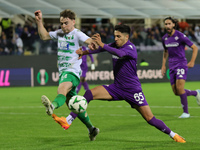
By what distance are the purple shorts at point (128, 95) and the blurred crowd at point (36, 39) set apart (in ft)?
59.9

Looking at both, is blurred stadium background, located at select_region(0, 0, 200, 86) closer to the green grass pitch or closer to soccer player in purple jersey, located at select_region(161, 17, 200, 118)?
the green grass pitch

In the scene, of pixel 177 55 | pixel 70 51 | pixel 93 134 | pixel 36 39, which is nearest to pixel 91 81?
pixel 36 39

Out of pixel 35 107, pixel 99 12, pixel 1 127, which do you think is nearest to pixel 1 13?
pixel 99 12

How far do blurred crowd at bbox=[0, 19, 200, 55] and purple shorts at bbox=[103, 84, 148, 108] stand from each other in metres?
18.3

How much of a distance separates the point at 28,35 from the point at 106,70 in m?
4.50

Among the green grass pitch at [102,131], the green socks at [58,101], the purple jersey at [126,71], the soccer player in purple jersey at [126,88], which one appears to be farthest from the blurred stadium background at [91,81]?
the purple jersey at [126,71]

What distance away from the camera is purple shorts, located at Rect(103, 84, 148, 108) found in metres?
8.30

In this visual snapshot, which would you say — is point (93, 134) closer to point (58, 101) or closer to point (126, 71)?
point (58, 101)

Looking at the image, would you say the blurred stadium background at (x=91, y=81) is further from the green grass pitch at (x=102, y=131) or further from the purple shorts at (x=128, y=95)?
the purple shorts at (x=128, y=95)

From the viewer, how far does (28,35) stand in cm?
2647

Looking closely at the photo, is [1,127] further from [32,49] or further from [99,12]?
[99,12]

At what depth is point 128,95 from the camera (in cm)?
836

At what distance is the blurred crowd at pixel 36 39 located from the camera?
26.4m

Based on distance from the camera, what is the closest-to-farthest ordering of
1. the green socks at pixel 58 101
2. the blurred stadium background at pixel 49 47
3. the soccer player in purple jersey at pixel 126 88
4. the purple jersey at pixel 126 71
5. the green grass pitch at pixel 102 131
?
1. the green socks at pixel 58 101
2. the green grass pitch at pixel 102 131
3. the soccer player in purple jersey at pixel 126 88
4. the purple jersey at pixel 126 71
5. the blurred stadium background at pixel 49 47
